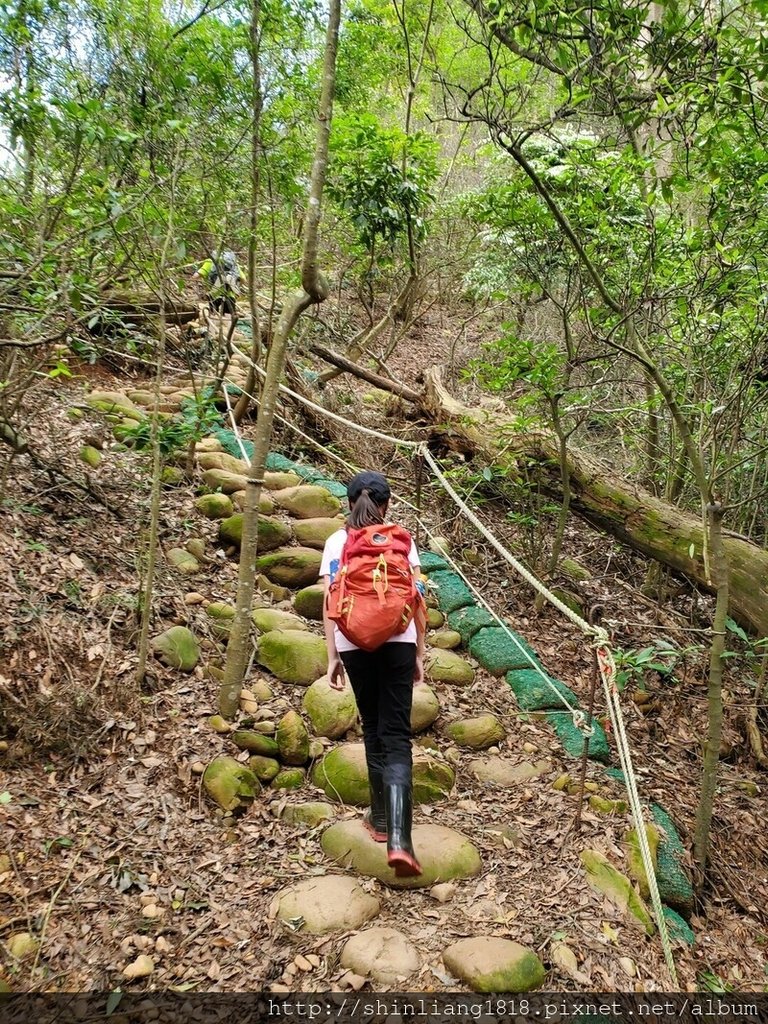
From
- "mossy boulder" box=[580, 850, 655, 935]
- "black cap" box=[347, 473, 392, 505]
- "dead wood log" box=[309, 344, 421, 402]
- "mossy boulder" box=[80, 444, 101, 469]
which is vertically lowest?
"mossy boulder" box=[580, 850, 655, 935]

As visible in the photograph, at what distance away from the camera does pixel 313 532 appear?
4891 mm

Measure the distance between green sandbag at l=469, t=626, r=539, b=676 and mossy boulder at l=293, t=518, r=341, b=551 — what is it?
4.41 feet

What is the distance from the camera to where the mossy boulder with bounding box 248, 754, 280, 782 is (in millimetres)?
3119

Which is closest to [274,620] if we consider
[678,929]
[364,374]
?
[678,929]

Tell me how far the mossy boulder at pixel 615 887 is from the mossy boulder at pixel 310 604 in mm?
2160

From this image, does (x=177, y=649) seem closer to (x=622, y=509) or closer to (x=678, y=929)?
(x=678, y=929)

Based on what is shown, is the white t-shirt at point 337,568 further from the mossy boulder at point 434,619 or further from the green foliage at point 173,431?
the mossy boulder at point 434,619

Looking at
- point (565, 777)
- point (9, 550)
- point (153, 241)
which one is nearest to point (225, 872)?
point (565, 777)

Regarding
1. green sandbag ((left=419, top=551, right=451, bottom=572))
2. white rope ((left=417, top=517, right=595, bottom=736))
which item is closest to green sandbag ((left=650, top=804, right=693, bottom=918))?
white rope ((left=417, top=517, right=595, bottom=736))

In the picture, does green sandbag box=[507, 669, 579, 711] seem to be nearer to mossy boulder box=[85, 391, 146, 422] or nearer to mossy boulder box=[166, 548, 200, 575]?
mossy boulder box=[166, 548, 200, 575]

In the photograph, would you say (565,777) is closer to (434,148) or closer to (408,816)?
(408,816)

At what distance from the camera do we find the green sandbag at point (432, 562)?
204 inches

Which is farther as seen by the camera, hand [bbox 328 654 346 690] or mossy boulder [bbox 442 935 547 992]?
hand [bbox 328 654 346 690]

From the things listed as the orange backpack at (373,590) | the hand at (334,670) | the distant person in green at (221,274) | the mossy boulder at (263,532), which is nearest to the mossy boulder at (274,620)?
the mossy boulder at (263,532)
